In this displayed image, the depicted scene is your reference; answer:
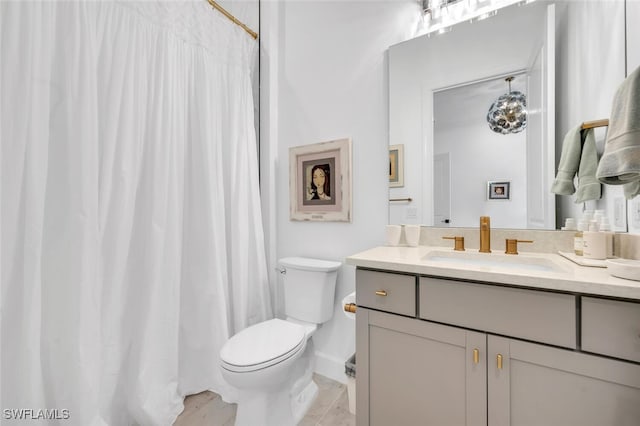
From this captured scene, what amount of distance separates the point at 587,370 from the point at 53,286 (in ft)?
6.24

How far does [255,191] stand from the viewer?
196cm

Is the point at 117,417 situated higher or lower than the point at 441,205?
lower

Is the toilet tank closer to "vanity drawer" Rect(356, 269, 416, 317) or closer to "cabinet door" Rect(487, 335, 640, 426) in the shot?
"vanity drawer" Rect(356, 269, 416, 317)

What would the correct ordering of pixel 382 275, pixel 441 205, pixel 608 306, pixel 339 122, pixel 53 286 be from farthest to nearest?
pixel 339 122 < pixel 441 205 < pixel 53 286 < pixel 382 275 < pixel 608 306

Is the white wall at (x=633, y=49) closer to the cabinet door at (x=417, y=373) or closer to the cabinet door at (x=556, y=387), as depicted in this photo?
the cabinet door at (x=556, y=387)

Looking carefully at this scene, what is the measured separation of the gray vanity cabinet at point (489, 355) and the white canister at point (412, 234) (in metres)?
0.47

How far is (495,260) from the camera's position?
117cm

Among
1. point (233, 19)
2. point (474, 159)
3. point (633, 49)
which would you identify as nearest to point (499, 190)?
point (474, 159)

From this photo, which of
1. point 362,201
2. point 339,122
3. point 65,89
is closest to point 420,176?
point 362,201

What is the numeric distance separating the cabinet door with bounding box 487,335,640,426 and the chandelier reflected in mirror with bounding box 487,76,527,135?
0.98 m

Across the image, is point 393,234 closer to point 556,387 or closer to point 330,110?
point 556,387

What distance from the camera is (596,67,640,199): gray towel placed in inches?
26.6

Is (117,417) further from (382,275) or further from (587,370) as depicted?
(587,370)

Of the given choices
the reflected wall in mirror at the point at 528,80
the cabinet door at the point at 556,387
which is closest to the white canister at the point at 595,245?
the reflected wall in mirror at the point at 528,80
